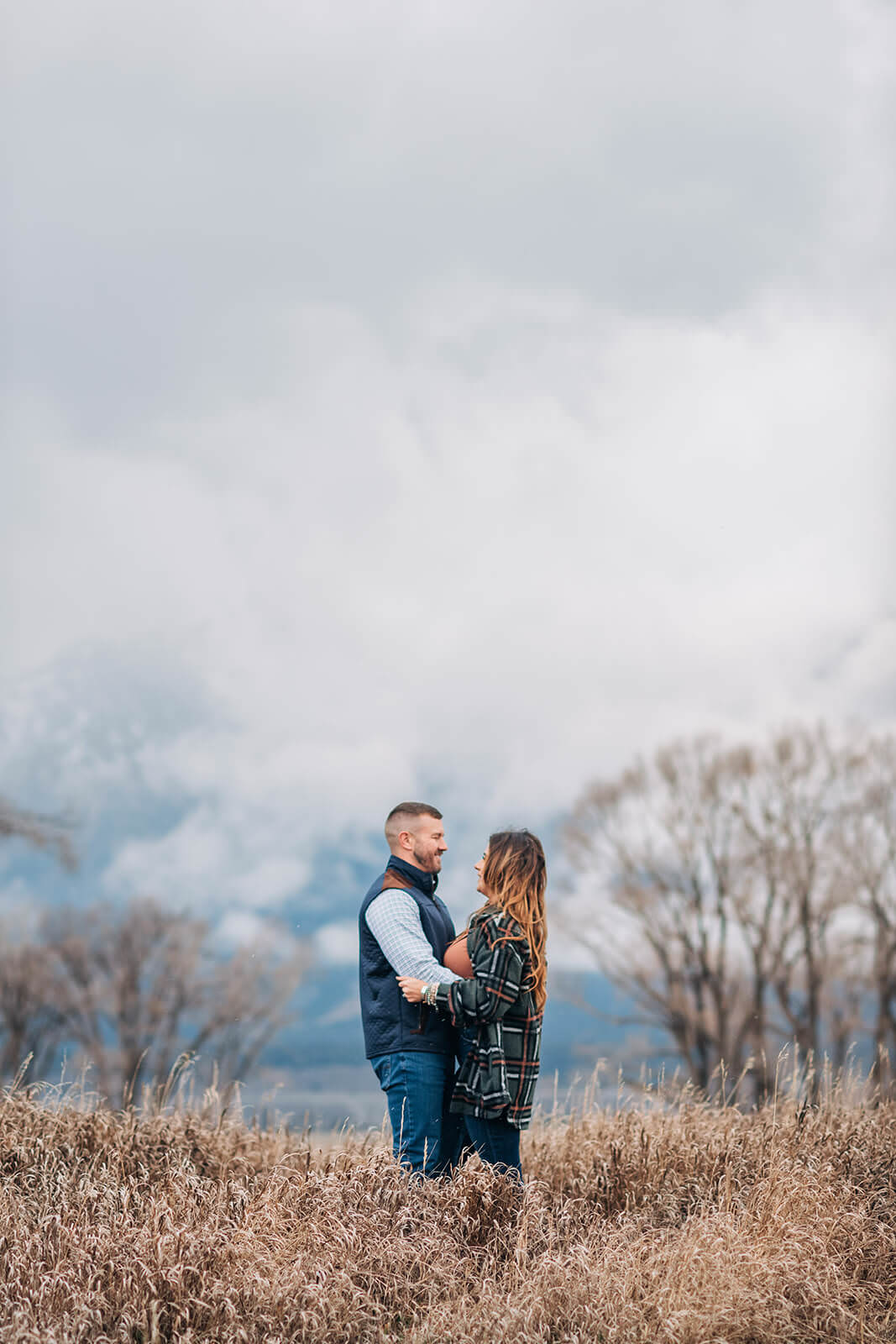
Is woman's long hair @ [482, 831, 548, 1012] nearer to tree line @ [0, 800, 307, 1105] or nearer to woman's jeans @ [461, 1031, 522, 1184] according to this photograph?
woman's jeans @ [461, 1031, 522, 1184]

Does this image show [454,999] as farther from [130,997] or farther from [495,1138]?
[130,997]

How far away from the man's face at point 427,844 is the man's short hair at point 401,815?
35 millimetres

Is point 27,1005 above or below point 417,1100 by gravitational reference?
above

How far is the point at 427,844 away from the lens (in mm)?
5828

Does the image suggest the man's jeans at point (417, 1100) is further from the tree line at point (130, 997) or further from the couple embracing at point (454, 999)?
the tree line at point (130, 997)

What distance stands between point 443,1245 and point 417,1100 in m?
0.61

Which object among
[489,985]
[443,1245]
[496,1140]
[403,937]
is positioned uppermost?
[403,937]

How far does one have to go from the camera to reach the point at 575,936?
3309cm

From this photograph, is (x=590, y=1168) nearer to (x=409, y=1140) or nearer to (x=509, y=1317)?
(x=409, y=1140)

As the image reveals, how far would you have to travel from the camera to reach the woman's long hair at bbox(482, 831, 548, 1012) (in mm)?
5523

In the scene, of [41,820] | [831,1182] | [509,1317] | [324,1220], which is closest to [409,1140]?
[324,1220]

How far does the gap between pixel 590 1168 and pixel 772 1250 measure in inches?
70.1

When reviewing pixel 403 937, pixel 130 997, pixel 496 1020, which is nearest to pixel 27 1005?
pixel 130 997

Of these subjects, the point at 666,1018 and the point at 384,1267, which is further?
the point at 666,1018
